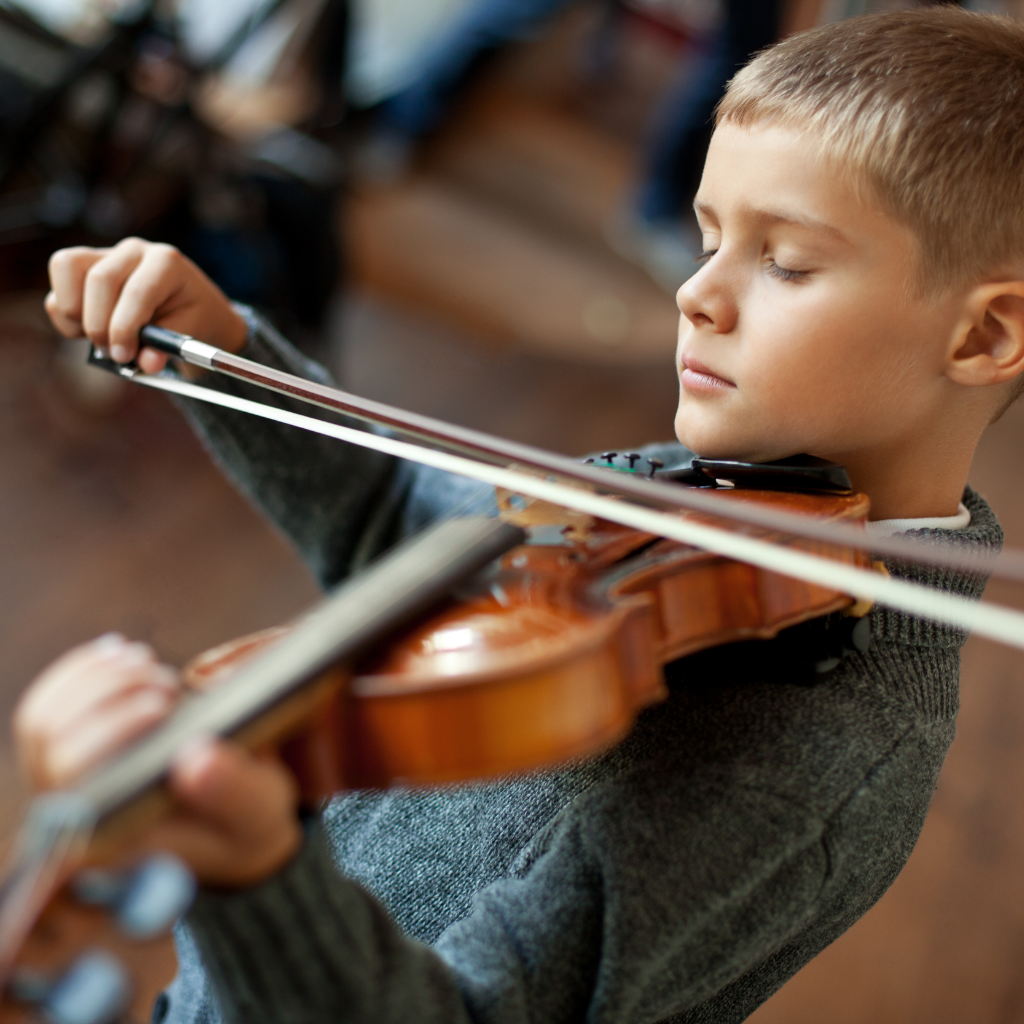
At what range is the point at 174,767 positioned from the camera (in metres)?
0.37

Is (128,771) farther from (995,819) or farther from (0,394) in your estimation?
(0,394)

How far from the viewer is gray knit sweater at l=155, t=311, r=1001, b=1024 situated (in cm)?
43

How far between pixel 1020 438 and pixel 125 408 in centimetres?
196

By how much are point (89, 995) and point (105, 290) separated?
492 millimetres

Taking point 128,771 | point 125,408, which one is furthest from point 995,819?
point 125,408

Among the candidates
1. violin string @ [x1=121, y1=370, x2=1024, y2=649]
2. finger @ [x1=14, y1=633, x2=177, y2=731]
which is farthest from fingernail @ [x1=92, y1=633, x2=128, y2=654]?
violin string @ [x1=121, y1=370, x2=1024, y2=649]

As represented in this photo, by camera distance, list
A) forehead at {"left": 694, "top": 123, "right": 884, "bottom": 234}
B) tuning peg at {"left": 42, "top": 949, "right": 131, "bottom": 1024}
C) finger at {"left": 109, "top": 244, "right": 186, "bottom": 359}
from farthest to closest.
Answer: finger at {"left": 109, "top": 244, "right": 186, "bottom": 359} < forehead at {"left": 694, "top": 123, "right": 884, "bottom": 234} < tuning peg at {"left": 42, "top": 949, "right": 131, "bottom": 1024}

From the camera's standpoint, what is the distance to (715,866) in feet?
1.64

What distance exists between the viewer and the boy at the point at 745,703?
43cm

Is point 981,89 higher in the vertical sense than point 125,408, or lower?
higher

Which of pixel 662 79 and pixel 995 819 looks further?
pixel 662 79

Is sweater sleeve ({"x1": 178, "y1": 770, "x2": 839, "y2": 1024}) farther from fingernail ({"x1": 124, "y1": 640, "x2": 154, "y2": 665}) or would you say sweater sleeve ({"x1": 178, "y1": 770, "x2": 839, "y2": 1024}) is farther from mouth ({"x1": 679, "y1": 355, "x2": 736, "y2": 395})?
mouth ({"x1": 679, "y1": 355, "x2": 736, "y2": 395})

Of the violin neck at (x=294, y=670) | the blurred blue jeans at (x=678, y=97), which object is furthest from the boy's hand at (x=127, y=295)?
the blurred blue jeans at (x=678, y=97)

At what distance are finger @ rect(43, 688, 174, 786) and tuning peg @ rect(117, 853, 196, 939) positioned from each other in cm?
5
